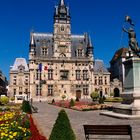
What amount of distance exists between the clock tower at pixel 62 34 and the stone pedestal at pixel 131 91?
50.4m

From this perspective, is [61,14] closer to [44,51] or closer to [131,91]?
[44,51]

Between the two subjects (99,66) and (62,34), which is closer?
(62,34)

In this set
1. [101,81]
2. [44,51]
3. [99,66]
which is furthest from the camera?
[99,66]

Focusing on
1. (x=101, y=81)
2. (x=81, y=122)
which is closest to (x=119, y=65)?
(x=101, y=81)

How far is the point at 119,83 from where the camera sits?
78438 millimetres

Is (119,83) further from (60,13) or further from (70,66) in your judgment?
(60,13)

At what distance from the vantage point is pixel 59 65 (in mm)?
72000

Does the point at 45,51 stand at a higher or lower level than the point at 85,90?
higher

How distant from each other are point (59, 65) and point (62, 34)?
26.3 ft

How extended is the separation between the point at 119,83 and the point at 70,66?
15508 mm

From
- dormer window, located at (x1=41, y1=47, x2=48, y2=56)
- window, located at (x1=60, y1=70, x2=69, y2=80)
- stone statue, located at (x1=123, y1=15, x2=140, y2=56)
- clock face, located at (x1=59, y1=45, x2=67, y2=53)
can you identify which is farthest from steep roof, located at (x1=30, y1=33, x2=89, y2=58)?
stone statue, located at (x1=123, y1=15, x2=140, y2=56)

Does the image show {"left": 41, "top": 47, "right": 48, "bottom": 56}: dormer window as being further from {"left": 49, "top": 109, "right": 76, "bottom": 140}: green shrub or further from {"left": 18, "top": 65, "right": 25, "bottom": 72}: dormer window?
{"left": 49, "top": 109, "right": 76, "bottom": 140}: green shrub

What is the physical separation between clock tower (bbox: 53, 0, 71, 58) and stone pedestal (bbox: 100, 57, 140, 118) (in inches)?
1983

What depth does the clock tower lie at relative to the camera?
236ft
